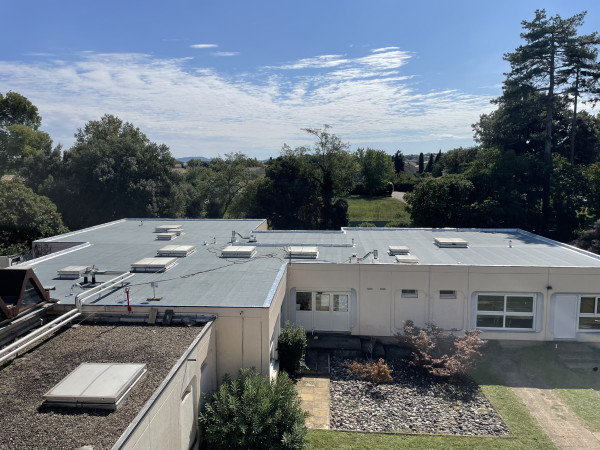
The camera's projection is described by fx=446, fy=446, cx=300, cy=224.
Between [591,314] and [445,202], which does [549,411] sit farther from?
[445,202]

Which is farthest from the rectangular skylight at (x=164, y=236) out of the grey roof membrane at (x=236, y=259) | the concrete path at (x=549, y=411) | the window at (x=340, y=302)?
the concrete path at (x=549, y=411)

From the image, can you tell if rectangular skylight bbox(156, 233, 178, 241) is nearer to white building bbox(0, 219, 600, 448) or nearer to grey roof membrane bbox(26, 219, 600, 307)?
grey roof membrane bbox(26, 219, 600, 307)

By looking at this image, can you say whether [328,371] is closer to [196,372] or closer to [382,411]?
[382,411]

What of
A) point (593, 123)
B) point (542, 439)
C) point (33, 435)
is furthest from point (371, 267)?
point (593, 123)

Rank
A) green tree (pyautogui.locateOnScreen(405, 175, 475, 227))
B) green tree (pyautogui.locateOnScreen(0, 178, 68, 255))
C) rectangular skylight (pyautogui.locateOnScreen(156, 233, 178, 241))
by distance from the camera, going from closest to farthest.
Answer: rectangular skylight (pyautogui.locateOnScreen(156, 233, 178, 241)) < green tree (pyautogui.locateOnScreen(0, 178, 68, 255)) < green tree (pyautogui.locateOnScreen(405, 175, 475, 227))

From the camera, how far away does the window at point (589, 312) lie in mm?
16297

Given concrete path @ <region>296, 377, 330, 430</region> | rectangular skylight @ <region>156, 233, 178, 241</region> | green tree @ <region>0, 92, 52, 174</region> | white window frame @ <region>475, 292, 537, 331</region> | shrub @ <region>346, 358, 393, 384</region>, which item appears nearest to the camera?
concrete path @ <region>296, 377, 330, 430</region>

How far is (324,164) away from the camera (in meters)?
43.3

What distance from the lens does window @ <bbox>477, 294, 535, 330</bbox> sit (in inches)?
647

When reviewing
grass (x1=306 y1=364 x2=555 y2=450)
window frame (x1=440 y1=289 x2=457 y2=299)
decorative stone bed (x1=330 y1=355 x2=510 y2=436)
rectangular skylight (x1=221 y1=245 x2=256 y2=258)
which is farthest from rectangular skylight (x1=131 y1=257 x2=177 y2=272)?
window frame (x1=440 y1=289 x2=457 y2=299)

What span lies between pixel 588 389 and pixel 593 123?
1317 inches

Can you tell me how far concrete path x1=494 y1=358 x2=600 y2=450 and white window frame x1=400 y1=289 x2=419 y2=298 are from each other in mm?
3575

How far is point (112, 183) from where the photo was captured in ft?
118

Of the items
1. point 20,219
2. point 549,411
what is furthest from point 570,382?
point 20,219
